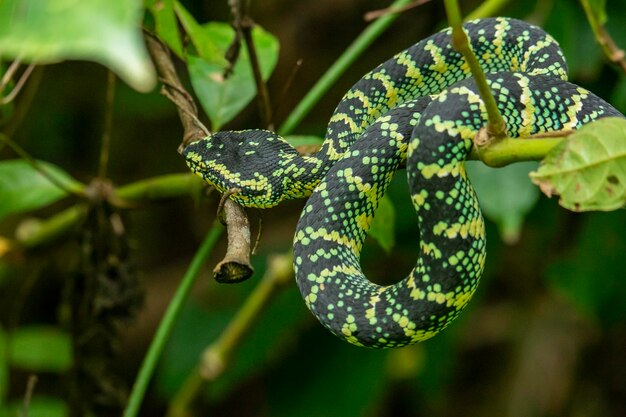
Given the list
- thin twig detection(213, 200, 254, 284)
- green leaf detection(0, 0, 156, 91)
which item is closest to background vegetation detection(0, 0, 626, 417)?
green leaf detection(0, 0, 156, 91)

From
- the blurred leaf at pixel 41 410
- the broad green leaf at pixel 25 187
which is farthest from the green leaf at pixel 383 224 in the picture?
the blurred leaf at pixel 41 410

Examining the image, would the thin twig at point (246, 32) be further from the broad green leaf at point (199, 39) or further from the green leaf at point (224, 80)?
the green leaf at point (224, 80)

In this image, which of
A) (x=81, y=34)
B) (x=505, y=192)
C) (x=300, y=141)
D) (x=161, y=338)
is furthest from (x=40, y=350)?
(x=81, y=34)

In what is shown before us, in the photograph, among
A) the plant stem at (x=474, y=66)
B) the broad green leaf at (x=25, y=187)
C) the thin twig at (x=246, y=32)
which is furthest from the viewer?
the broad green leaf at (x=25, y=187)

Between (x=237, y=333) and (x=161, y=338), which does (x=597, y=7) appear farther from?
(x=237, y=333)

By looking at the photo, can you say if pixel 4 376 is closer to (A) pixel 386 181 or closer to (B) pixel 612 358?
(A) pixel 386 181
